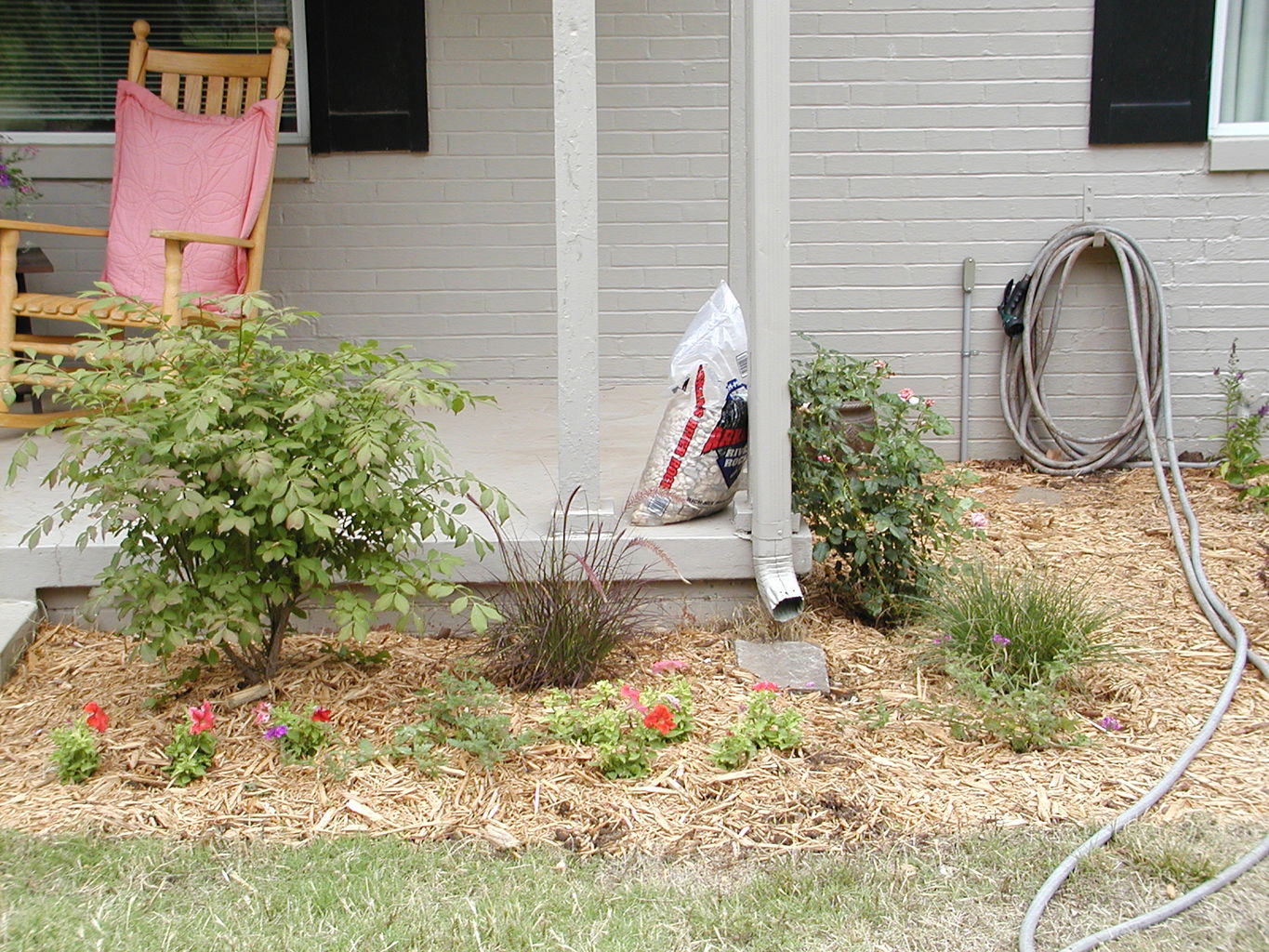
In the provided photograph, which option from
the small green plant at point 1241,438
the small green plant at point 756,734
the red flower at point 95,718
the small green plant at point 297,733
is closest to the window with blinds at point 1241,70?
the small green plant at point 1241,438

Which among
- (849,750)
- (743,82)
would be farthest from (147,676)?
(743,82)

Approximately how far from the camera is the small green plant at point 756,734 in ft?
8.78

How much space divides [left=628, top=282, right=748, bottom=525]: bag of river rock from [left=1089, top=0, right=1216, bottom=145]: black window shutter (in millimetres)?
2239

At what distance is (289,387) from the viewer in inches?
108

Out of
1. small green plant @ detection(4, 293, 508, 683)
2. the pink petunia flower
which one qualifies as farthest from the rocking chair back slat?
the pink petunia flower

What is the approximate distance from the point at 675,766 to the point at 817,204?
9.28ft

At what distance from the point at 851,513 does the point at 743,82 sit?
113cm

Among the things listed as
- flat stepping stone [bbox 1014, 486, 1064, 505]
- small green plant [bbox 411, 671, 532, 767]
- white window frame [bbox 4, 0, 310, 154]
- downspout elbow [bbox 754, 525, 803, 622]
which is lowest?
small green plant [bbox 411, 671, 532, 767]

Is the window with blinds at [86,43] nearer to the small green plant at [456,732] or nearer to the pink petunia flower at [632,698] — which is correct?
the small green plant at [456,732]

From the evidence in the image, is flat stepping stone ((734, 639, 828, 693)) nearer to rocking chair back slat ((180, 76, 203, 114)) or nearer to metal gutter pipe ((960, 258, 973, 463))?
metal gutter pipe ((960, 258, 973, 463))

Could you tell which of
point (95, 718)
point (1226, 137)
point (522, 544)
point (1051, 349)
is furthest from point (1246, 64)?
point (95, 718)

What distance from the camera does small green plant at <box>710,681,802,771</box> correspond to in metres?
2.68

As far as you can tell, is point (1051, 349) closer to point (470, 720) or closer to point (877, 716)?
point (877, 716)

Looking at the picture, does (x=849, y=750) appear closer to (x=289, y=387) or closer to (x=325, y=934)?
(x=325, y=934)
